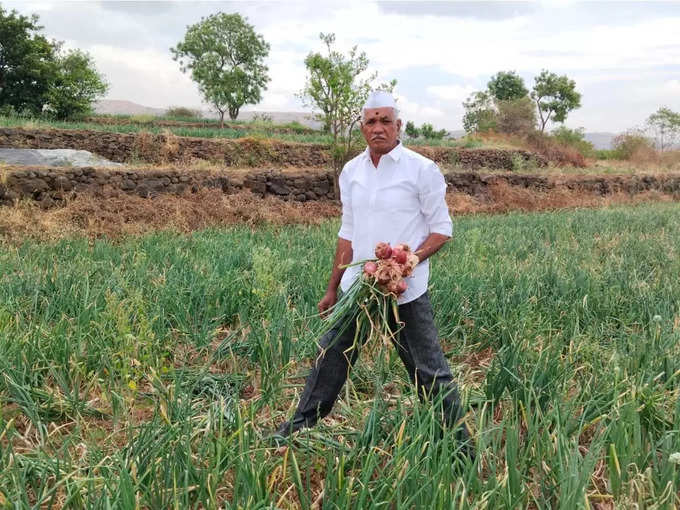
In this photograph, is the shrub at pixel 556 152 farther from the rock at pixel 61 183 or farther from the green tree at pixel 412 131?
the rock at pixel 61 183

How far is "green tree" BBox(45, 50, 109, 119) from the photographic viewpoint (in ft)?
81.2

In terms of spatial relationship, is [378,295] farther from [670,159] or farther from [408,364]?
[670,159]

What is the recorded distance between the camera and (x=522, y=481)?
183cm

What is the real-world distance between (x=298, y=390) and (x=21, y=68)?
2770cm

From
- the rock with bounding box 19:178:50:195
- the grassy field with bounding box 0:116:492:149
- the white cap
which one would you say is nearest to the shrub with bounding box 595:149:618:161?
the grassy field with bounding box 0:116:492:149

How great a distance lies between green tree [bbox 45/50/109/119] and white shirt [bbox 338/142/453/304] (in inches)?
1024

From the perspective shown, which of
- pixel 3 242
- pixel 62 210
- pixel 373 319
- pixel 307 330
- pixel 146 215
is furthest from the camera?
pixel 146 215

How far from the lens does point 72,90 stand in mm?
25500

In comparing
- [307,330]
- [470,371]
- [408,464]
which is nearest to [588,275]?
[470,371]

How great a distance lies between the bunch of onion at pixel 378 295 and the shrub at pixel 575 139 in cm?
2919

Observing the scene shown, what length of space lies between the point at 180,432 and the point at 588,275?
3835mm

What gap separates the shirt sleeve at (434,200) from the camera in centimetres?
234

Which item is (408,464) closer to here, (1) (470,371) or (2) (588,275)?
(1) (470,371)

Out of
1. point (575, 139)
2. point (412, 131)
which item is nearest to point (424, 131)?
point (412, 131)
